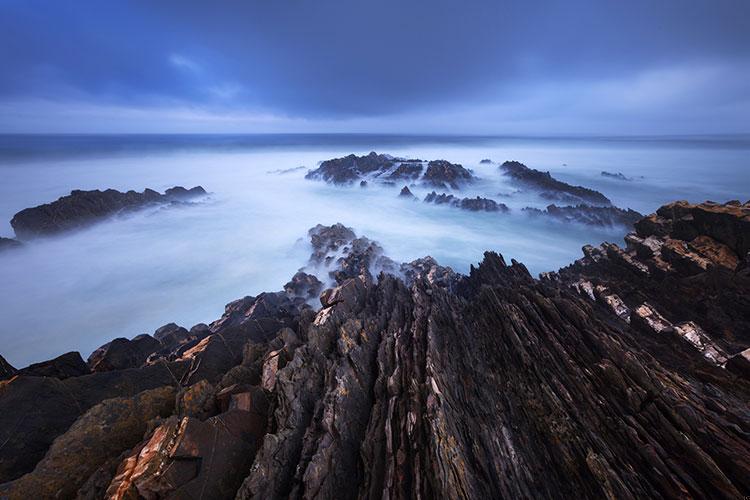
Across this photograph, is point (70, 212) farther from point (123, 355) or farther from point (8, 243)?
point (123, 355)

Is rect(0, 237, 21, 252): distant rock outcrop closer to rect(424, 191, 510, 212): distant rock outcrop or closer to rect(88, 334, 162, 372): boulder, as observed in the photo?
rect(88, 334, 162, 372): boulder

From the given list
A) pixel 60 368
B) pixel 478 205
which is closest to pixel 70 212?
pixel 60 368

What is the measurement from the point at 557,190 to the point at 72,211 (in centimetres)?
6514

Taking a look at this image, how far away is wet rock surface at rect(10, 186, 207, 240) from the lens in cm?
3070

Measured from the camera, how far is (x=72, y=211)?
33.6m

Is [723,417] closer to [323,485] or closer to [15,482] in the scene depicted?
[323,485]

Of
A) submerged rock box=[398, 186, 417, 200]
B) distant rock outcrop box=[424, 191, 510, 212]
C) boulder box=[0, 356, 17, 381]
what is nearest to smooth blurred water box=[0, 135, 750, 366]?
distant rock outcrop box=[424, 191, 510, 212]

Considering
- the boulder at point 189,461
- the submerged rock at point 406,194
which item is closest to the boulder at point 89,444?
the boulder at point 189,461

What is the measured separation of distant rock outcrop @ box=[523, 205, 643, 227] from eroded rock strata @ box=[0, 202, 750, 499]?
892 inches

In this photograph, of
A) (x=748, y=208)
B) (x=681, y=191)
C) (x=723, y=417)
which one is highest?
(x=748, y=208)

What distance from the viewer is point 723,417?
7.30 meters

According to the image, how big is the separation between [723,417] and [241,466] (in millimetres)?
11810

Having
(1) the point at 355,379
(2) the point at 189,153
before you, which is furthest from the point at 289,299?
(2) the point at 189,153

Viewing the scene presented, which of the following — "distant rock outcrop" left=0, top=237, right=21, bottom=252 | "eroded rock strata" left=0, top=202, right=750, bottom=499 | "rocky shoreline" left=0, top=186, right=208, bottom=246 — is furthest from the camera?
"rocky shoreline" left=0, top=186, right=208, bottom=246
